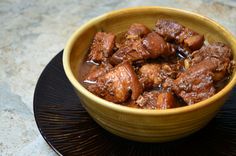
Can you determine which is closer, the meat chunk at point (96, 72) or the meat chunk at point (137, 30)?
the meat chunk at point (96, 72)

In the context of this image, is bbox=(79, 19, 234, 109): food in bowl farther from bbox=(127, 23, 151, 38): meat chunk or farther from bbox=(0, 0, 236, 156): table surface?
bbox=(0, 0, 236, 156): table surface

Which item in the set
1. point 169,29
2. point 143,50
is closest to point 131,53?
point 143,50

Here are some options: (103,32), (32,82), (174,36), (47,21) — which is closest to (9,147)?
(32,82)

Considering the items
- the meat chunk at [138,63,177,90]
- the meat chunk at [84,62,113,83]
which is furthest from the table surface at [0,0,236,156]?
the meat chunk at [138,63,177,90]

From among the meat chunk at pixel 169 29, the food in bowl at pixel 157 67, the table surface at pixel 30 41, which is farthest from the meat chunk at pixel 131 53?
the table surface at pixel 30 41

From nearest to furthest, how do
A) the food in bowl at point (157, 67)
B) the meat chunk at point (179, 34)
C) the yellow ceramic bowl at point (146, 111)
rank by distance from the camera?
the yellow ceramic bowl at point (146, 111) < the food in bowl at point (157, 67) < the meat chunk at point (179, 34)

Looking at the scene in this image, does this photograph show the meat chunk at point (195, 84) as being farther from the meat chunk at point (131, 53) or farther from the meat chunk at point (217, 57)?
the meat chunk at point (131, 53)

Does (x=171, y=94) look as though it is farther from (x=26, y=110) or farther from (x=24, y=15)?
(x=24, y=15)

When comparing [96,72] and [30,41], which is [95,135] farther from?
[30,41]
